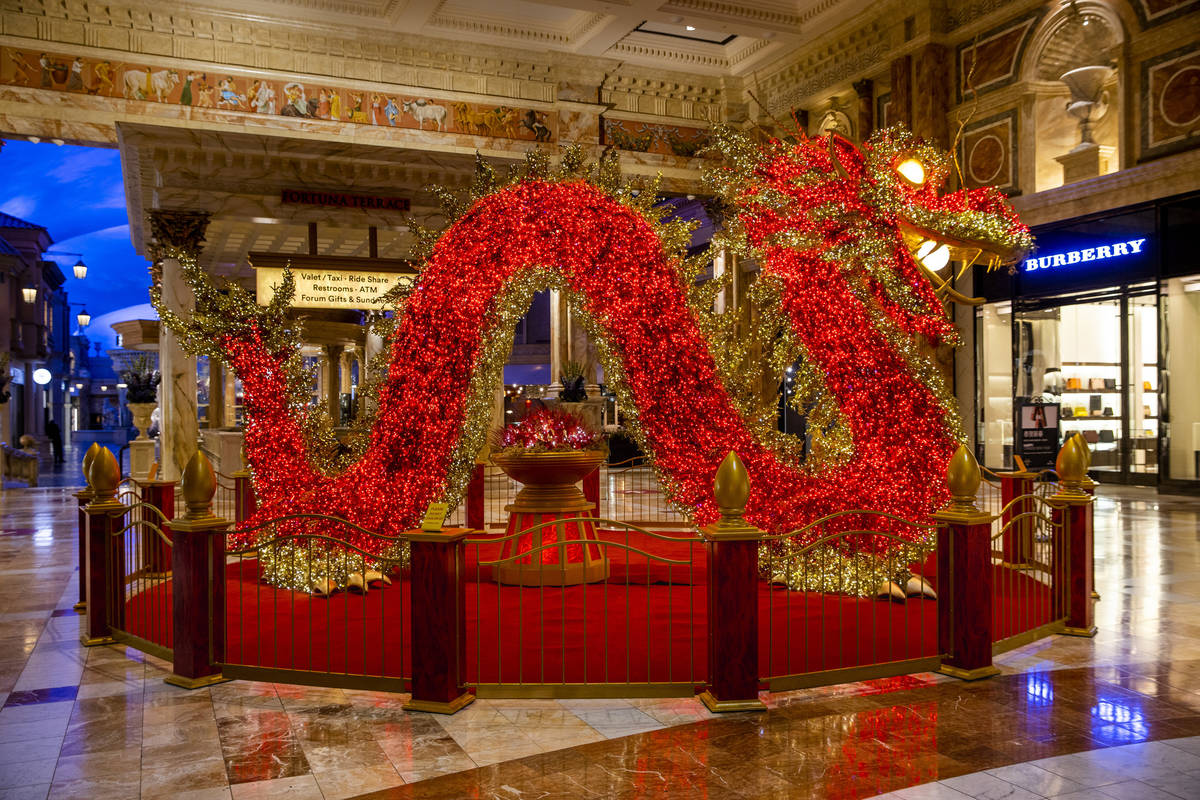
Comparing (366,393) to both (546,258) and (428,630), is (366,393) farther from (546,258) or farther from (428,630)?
(428,630)

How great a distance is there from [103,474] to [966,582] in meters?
4.66

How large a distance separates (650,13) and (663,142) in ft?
9.57

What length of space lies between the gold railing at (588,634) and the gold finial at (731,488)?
0.66 feet

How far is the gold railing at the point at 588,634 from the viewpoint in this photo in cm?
411

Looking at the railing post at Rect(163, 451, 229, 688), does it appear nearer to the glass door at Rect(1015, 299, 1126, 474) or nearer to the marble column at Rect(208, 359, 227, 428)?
the glass door at Rect(1015, 299, 1126, 474)

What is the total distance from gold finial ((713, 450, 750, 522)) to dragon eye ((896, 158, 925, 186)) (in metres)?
2.64

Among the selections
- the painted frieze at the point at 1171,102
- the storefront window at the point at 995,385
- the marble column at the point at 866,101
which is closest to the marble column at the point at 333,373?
the marble column at the point at 866,101

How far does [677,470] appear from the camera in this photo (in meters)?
5.82

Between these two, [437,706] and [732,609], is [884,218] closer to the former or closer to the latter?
[732,609]

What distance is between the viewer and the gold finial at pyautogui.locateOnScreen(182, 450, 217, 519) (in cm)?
449

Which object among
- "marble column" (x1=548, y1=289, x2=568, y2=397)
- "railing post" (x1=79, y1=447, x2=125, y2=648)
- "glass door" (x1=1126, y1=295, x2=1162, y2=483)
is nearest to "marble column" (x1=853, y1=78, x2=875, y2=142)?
"glass door" (x1=1126, y1=295, x2=1162, y2=483)

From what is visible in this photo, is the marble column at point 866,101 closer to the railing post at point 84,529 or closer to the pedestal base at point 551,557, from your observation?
the pedestal base at point 551,557

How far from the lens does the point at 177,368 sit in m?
14.0

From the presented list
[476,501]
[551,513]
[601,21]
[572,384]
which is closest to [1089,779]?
[551,513]
